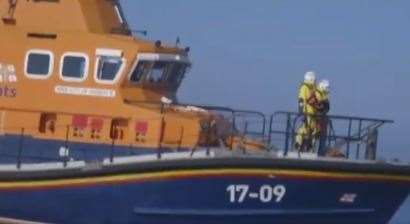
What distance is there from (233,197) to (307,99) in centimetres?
153

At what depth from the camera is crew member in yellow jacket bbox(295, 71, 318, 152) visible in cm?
1631

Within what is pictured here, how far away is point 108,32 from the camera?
1730 cm

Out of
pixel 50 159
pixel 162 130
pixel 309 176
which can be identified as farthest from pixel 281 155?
pixel 50 159

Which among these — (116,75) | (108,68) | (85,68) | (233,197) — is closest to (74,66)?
(85,68)

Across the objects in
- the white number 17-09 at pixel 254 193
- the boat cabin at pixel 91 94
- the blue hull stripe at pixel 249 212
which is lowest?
the blue hull stripe at pixel 249 212

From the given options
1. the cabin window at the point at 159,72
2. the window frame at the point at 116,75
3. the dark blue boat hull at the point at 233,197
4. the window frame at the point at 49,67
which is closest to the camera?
the dark blue boat hull at the point at 233,197

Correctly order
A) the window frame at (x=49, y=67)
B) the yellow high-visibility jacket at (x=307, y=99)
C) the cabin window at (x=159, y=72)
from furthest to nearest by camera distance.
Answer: the window frame at (x=49, y=67) < the cabin window at (x=159, y=72) < the yellow high-visibility jacket at (x=307, y=99)

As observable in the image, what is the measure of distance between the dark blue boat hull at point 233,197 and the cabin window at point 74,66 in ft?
4.10

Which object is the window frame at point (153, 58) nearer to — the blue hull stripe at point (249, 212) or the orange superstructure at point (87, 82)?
the orange superstructure at point (87, 82)

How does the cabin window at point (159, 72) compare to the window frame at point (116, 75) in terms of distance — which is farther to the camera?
the cabin window at point (159, 72)

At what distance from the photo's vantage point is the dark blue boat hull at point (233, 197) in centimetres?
1588

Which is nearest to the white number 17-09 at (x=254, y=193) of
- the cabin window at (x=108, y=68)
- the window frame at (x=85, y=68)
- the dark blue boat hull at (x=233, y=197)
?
the dark blue boat hull at (x=233, y=197)

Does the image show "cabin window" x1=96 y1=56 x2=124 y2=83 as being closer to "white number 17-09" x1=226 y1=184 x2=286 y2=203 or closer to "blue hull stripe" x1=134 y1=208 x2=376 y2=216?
"blue hull stripe" x1=134 y1=208 x2=376 y2=216

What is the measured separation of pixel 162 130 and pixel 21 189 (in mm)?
1693
